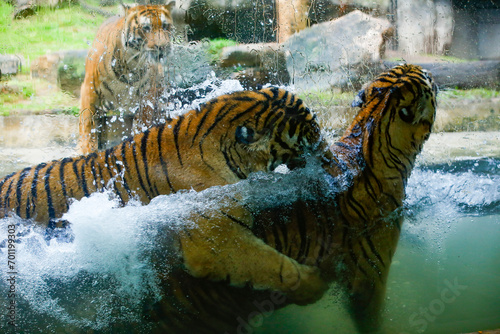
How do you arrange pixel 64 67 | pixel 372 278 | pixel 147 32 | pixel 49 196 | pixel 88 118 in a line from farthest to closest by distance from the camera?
pixel 64 67 < pixel 88 118 < pixel 147 32 < pixel 372 278 < pixel 49 196

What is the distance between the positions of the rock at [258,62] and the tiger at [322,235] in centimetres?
299

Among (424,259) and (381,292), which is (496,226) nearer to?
(424,259)

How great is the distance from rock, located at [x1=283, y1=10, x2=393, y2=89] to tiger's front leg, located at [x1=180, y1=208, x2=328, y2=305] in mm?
3717

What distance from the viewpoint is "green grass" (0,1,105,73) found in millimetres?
5305

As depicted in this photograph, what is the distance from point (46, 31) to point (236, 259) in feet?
15.3

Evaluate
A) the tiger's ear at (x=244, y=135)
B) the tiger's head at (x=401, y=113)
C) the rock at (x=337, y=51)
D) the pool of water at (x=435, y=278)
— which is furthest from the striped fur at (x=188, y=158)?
the rock at (x=337, y=51)

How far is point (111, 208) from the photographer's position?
2.18 metres

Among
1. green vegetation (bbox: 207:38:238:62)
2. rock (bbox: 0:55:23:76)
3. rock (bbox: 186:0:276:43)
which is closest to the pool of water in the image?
green vegetation (bbox: 207:38:238:62)

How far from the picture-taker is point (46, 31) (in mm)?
5488

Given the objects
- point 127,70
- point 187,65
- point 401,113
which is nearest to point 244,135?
point 401,113

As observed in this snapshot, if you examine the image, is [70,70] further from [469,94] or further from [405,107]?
[469,94]

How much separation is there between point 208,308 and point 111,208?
0.66m

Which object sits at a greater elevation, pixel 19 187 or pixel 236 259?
pixel 19 187

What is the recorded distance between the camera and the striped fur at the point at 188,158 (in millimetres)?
2254
